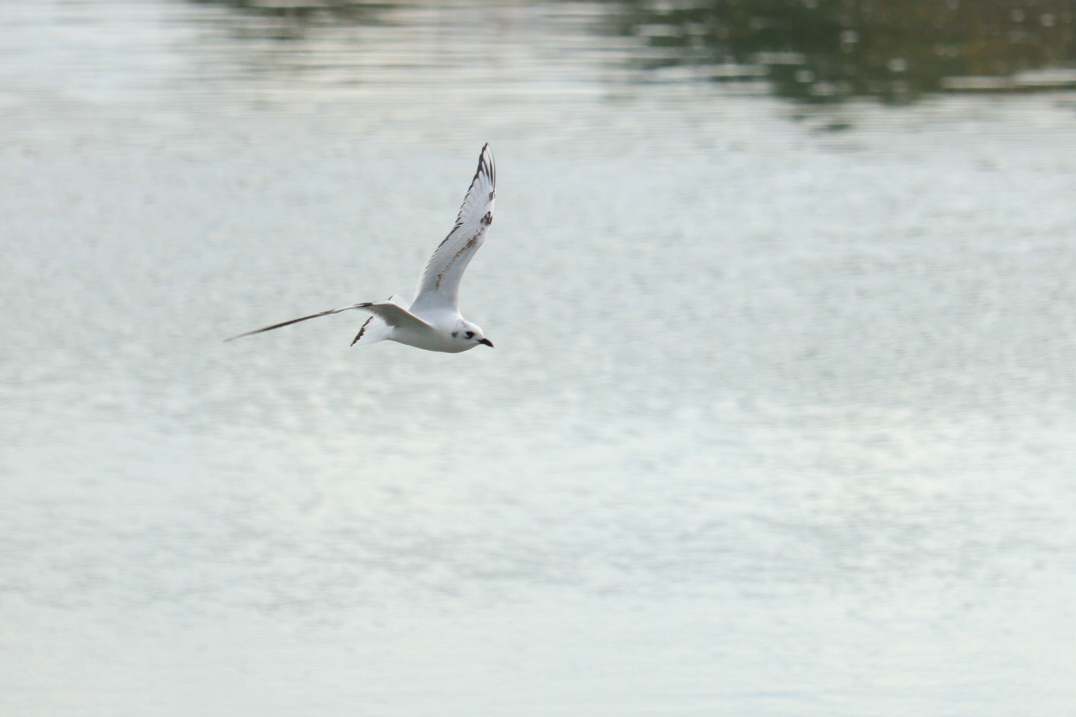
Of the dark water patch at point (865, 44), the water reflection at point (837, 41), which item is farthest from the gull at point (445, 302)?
the dark water patch at point (865, 44)

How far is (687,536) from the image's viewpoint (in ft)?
72.8

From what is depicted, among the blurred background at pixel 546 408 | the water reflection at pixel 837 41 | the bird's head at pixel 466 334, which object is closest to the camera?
the bird's head at pixel 466 334

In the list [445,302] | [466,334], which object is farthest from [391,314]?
[445,302]

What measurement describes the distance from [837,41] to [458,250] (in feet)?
112

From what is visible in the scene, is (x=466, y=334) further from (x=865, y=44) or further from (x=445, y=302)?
(x=865, y=44)

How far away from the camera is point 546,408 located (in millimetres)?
24469

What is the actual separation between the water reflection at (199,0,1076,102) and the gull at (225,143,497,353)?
30127mm

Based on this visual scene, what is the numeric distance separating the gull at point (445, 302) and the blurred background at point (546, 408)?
30.5 feet

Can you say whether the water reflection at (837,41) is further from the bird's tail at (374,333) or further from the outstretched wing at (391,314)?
the outstretched wing at (391,314)

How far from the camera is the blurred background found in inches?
808

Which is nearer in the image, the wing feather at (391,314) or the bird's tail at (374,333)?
the wing feather at (391,314)

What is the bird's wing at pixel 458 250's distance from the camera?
1105 cm

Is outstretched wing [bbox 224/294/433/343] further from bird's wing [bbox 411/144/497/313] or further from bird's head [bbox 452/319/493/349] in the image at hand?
bird's wing [bbox 411/144/497/313]

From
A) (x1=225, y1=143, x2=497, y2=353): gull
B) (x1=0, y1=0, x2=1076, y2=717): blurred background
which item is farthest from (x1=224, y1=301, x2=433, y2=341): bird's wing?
(x1=0, y1=0, x2=1076, y2=717): blurred background
